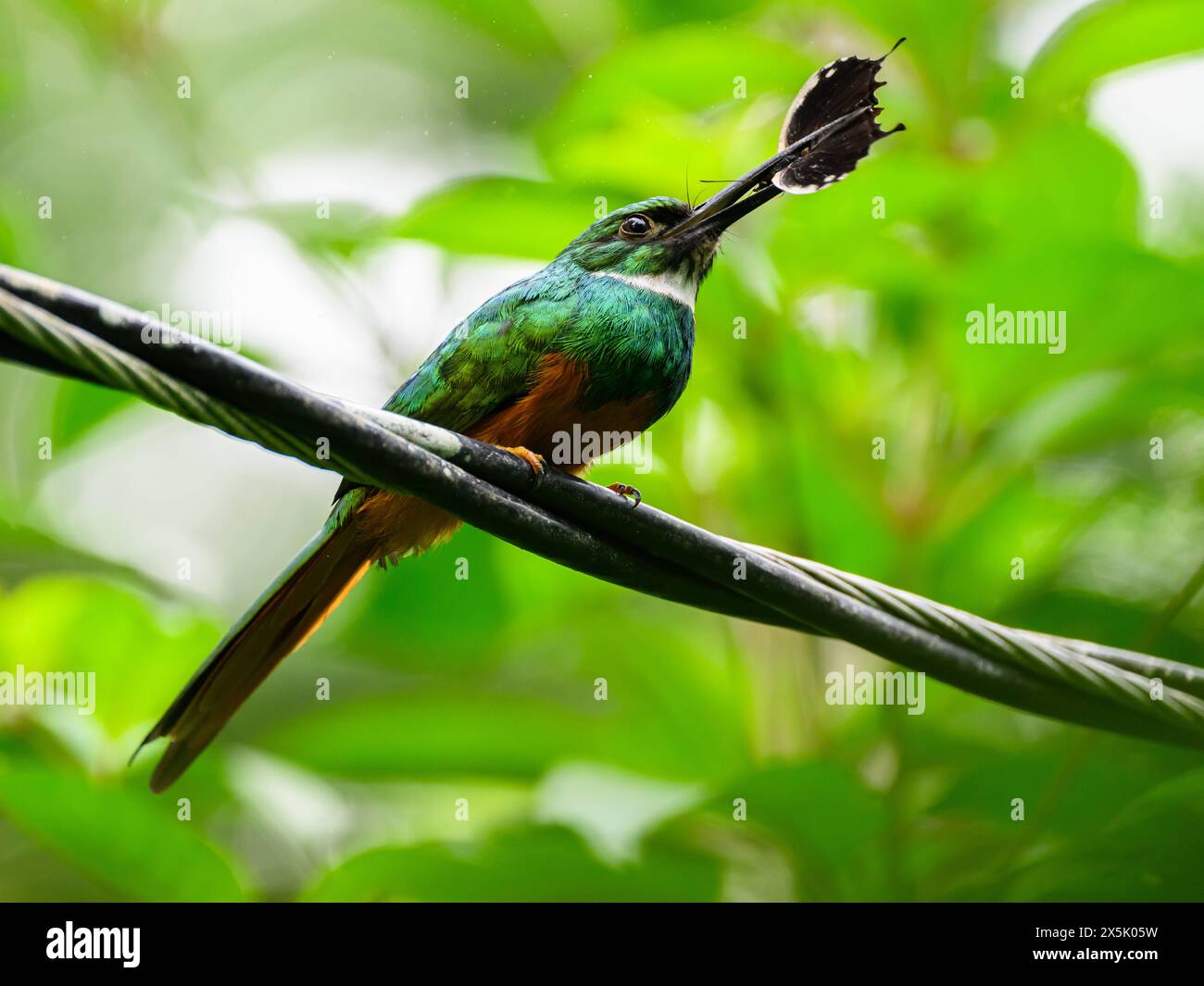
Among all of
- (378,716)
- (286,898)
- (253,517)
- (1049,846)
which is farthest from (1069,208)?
(253,517)

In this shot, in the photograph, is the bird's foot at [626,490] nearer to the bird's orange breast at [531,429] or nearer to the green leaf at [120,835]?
the bird's orange breast at [531,429]

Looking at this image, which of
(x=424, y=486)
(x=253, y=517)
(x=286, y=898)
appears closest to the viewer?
(x=424, y=486)

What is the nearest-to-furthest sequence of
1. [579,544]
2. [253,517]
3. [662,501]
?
[579,544]
[662,501]
[253,517]

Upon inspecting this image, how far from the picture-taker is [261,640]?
211 cm

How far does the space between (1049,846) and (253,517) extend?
371 centimetres

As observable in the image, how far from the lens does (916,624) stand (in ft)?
5.72

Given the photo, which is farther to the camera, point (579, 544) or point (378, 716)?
point (378, 716)

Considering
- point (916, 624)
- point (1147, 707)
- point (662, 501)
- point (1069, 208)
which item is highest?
point (1069, 208)

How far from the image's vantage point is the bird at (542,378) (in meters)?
2.20

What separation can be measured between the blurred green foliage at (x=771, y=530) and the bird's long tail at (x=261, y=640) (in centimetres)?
14

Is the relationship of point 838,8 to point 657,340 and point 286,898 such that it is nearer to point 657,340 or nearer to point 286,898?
point 657,340
